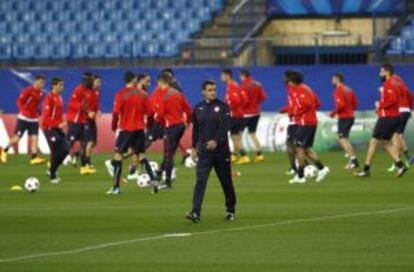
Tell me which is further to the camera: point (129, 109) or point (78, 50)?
point (78, 50)

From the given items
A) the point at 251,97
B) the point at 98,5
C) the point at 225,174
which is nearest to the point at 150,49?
the point at 98,5

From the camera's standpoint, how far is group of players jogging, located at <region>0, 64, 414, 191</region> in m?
26.5

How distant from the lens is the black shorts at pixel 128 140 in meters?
26.4

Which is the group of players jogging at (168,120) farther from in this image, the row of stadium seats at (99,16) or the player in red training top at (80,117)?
the row of stadium seats at (99,16)

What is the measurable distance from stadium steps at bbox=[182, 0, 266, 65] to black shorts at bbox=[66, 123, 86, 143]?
11994 millimetres

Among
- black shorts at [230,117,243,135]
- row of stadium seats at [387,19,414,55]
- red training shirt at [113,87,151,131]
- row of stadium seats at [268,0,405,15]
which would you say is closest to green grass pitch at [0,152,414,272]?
red training shirt at [113,87,151,131]

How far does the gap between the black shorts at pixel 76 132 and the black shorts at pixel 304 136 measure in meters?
6.94

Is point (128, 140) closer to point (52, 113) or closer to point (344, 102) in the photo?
point (52, 113)

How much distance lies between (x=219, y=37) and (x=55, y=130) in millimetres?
17727

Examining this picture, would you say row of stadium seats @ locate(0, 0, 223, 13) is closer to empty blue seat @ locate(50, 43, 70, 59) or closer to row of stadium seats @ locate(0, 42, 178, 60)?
row of stadium seats @ locate(0, 42, 178, 60)

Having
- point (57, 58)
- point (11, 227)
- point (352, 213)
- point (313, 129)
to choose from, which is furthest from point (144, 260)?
point (57, 58)

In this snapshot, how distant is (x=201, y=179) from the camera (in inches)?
792

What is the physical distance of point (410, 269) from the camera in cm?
1496

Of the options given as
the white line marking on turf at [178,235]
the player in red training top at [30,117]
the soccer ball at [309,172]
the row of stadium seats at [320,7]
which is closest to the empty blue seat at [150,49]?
the row of stadium seats at [320,7]
